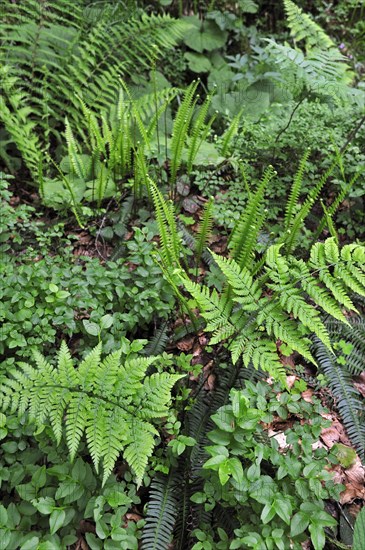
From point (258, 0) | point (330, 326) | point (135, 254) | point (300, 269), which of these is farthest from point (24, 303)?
point (258, 0)

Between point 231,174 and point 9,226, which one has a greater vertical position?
point 231,174

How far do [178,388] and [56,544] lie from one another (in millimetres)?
899

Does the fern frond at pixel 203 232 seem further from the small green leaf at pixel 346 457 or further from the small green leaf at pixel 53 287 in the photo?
the small green leaf at pixel 346 457

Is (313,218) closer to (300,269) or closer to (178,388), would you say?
(300,269)

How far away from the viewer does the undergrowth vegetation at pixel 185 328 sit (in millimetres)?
1737

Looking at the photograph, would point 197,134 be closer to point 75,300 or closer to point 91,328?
point 75,300

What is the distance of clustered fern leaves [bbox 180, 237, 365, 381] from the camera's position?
1896mm

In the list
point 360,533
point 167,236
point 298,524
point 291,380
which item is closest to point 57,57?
point 167,236

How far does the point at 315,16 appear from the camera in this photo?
5.06 meters

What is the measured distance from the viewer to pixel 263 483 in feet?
5.40

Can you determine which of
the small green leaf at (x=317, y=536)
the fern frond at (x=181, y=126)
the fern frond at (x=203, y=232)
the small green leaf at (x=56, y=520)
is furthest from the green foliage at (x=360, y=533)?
the fern frond at (x=181, y=126)

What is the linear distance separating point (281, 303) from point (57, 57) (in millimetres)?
2865

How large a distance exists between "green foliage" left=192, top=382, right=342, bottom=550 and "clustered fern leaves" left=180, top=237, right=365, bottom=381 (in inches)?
8.2

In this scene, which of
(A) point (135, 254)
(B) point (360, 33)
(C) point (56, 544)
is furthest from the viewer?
(B) point (360, 33)
